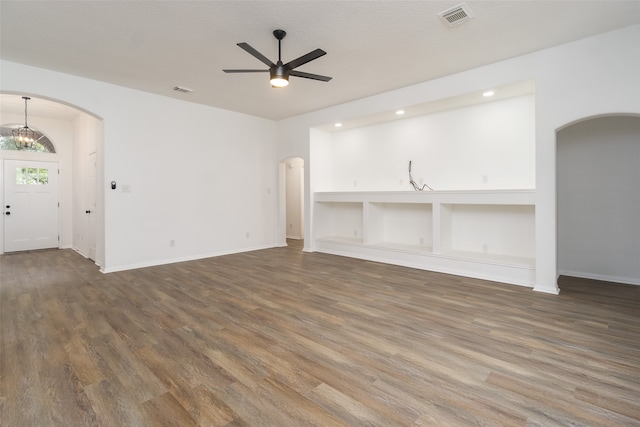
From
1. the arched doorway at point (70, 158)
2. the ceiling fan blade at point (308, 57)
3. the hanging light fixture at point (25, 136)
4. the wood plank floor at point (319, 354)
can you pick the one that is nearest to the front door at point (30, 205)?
the arched doorway at point (70, 158)

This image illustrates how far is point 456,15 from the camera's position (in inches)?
118

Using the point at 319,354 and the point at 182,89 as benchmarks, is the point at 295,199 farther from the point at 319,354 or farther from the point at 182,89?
the point at 319,354

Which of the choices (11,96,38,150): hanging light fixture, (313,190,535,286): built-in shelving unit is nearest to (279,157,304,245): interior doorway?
(313,190,535,286): built-in shelving unit

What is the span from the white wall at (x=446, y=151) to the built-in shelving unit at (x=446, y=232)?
1.51ft

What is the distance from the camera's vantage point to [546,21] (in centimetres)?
311

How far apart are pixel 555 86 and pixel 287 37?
3277 mm

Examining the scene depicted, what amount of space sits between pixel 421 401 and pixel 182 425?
135cm

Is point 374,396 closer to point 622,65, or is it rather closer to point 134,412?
point 134,412

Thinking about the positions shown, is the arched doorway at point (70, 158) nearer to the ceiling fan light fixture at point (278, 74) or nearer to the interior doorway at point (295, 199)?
the ceiling fan light fixture at point (278, 74)

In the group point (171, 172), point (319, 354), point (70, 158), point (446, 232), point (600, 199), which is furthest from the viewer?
point (70, 158)

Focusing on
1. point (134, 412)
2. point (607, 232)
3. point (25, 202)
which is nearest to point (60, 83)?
point (25, 202)

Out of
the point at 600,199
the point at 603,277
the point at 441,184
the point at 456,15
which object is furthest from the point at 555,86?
the point at 603,277

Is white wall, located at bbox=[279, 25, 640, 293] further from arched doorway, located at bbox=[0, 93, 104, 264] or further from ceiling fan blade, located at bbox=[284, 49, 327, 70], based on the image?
arched doorway, located at bbox=[0, 93, 104, 264]

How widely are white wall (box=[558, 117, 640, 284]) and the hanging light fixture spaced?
383 inches
